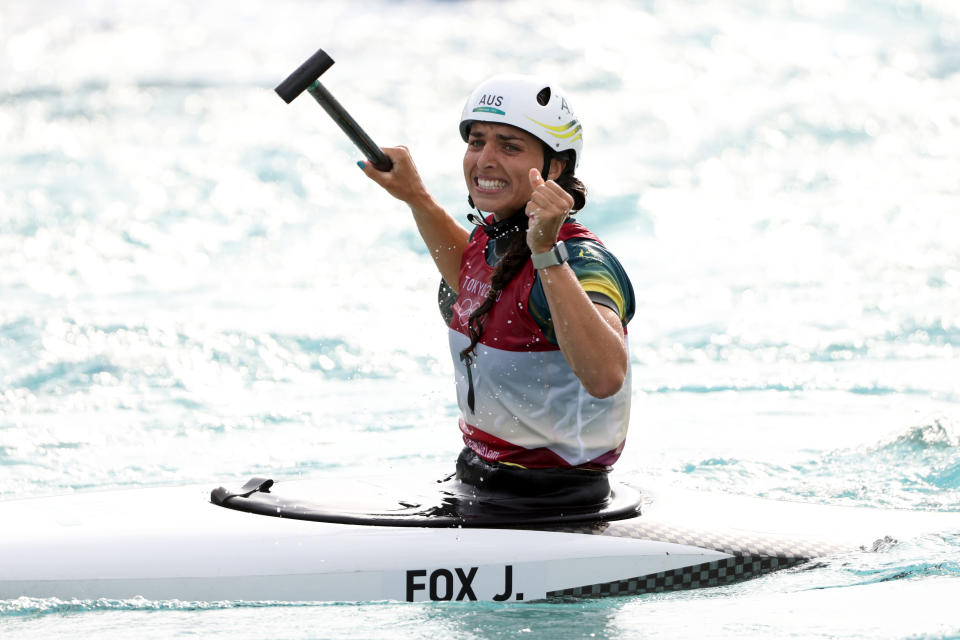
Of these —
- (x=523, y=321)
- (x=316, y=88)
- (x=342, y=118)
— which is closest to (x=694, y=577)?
(x=523, y=321)

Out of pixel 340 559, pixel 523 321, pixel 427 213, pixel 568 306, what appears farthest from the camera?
pixel 427 213

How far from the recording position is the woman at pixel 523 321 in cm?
342

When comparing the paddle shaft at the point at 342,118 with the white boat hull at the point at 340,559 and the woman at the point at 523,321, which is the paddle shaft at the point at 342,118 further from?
the white boat hull at the point at 340,559

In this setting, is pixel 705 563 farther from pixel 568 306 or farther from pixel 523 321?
pixel 568 306

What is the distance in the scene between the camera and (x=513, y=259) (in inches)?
137

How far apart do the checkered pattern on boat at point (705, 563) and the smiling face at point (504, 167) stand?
938mm

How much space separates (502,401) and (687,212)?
32.3ft

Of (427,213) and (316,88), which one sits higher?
(316,88)

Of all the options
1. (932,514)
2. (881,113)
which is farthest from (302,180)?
(932,514)

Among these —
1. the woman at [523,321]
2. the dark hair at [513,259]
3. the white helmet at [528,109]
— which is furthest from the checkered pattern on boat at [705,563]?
the white helmet at [528,109]

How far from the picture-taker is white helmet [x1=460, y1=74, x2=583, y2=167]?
354cm

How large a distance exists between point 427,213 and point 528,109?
0.69m

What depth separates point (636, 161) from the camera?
14.2 meters

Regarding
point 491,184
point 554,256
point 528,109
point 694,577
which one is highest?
point 528,109
